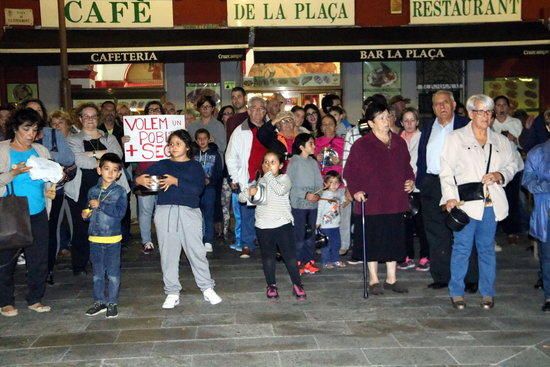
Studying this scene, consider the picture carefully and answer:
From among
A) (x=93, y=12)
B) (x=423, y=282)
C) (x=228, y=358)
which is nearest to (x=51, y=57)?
(x=93, y=12)

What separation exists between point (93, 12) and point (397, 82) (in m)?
7.13

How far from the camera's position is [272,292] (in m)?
7.56

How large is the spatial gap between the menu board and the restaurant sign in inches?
57.7

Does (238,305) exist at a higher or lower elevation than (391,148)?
lower

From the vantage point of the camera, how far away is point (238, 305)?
7.32 m

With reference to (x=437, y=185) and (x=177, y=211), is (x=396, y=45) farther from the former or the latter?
(x=177, y=211)

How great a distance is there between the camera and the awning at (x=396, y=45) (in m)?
15.0

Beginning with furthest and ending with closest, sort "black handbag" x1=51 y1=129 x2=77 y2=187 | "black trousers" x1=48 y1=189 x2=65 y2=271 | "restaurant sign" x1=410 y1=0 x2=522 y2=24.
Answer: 1. "restaurant sign" x1=410 y1=0 x2=522 y2=24
2. "black trousers" x1=48 y1=189 x2=65 y2=271
3. "black handbag" x1=51 y1=129 x2=77 y2=187

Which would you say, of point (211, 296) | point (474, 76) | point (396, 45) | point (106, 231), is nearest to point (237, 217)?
point (211, 296)

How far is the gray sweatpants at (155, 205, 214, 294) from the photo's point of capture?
7.20m

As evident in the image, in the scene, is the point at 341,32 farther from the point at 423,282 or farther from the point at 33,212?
the point at 33,212

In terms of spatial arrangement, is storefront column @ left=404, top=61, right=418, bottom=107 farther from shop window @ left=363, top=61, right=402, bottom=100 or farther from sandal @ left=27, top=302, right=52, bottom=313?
sandal @ left=27, top=302, right=52, bottom=313

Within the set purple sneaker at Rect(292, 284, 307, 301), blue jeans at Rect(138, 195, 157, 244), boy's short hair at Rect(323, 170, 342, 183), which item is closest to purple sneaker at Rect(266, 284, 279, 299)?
purple sneaker at Rect(292, 284, 307, 301)

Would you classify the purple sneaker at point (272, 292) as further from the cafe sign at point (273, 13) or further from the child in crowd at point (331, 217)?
the cafe sign at point (273, 13)
